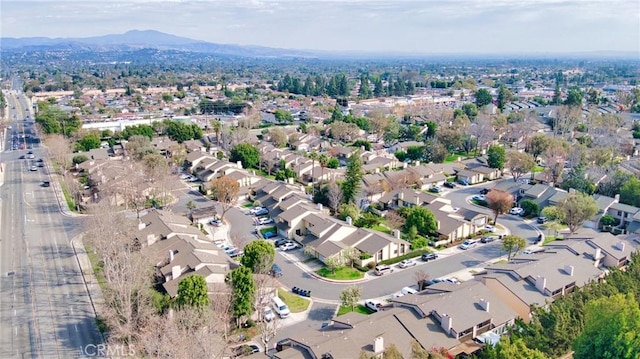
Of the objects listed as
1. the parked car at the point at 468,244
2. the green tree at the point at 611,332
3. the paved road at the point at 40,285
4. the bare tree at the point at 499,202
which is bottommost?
the paved road at the point at 40,285

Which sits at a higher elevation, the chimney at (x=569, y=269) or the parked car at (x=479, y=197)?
the chimney at (x=569, y=269)

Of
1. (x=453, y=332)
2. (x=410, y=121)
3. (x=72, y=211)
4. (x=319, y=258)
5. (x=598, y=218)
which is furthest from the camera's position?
(x=410, y=121)

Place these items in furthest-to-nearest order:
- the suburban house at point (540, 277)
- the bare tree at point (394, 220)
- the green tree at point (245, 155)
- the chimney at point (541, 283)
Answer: the green tree at point (245, 155), the bare tree at point (394, 220), the chimney at point (541, 283), the suburban house at point (540, 277)

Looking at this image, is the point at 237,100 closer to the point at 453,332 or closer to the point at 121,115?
the point at 121,115

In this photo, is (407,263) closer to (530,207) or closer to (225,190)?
(530,207)

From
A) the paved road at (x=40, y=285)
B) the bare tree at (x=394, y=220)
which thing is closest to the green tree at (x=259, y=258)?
the paved road at (x=40, y=285)

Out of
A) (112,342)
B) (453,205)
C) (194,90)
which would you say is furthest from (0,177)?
(194,90)

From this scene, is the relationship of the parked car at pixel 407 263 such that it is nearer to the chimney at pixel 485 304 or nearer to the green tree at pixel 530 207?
the chimney at pixel 485 304

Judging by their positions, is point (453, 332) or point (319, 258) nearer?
point (453, 332)
